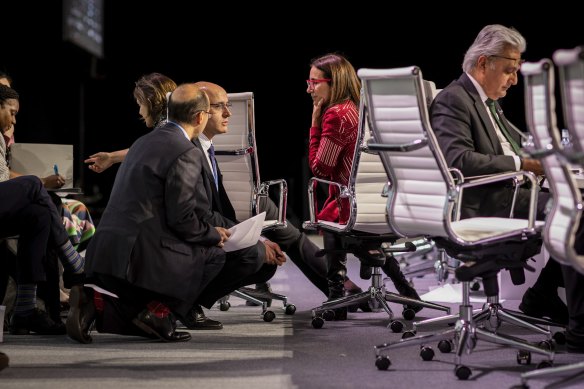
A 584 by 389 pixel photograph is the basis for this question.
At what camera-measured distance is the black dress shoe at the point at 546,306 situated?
13.9 ft

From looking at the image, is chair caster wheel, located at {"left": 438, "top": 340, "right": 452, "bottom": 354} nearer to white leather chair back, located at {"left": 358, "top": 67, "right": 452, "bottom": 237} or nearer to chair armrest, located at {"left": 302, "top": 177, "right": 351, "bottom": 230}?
white leather chair back, located at {"left": 358, "top": 67, "right": 452, "bottom": 237}

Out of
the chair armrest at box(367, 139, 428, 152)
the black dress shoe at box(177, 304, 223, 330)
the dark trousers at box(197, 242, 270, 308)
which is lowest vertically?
the black dress shoe at box(177, 304, 223, 330)

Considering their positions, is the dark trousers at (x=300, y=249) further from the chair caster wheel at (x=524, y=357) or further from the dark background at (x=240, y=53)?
the dark background at (x=240, y=53)

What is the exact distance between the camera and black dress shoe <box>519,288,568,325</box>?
4223 mm

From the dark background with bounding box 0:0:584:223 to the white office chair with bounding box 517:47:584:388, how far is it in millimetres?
7929

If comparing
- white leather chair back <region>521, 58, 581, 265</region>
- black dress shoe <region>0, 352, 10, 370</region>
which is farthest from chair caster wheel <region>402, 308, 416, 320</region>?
black dress shoe <region>0, 352, 10, 370</region>

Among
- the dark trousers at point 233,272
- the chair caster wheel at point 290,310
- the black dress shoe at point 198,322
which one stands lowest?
the chair caster wheel at point 290,310

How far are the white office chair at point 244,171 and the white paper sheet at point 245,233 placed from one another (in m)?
0.76

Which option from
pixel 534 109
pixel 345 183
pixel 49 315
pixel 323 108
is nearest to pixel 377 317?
pixel 345 183

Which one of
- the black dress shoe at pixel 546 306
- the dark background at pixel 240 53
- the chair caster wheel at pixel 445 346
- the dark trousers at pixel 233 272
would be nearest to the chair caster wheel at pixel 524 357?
the chair caster wheel at pixel 445 346

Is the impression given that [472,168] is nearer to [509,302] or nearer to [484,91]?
[484,91]

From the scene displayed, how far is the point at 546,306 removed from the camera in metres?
4.24

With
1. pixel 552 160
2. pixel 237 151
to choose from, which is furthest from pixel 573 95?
pixel 237 151

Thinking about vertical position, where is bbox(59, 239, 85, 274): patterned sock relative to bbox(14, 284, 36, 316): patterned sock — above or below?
above
